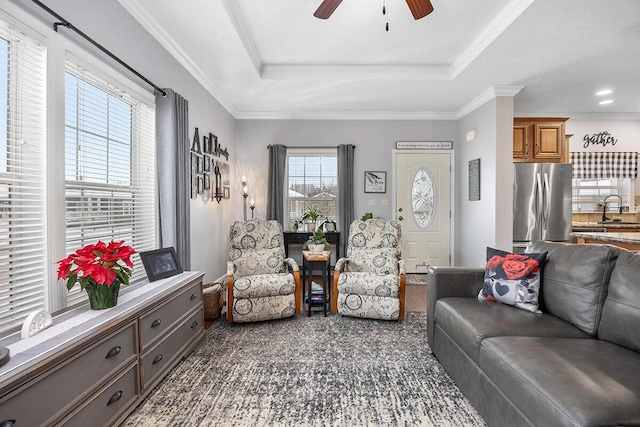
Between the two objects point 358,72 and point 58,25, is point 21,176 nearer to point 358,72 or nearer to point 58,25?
point 58,25

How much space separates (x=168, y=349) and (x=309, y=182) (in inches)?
137

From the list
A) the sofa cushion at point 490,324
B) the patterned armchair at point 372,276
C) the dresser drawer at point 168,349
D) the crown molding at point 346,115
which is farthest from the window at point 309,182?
the sofa cushion at point 490,324

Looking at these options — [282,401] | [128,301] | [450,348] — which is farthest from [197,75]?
[450,348]

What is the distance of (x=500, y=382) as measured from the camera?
1.46 meters

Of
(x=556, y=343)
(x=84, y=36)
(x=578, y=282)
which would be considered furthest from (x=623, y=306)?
(x=84, y=36)

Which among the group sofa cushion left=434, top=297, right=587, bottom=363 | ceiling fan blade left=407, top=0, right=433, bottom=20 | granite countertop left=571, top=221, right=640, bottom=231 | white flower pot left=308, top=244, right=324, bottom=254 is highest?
ceiling fan blade left=407, top=0, right=433, bottom=20

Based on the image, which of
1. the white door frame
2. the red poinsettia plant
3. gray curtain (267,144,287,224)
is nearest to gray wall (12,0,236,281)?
gray curtain (267,144,287,224)

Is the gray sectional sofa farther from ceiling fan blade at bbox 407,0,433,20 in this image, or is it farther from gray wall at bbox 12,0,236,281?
Answer: gray wall at bbox 12,0,236,281

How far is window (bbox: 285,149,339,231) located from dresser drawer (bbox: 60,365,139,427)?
3.56m

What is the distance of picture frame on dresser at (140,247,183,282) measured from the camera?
226 centimetres

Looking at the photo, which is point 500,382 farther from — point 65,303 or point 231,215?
point 231,215

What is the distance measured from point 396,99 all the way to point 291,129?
1.70 m

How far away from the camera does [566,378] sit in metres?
1.21

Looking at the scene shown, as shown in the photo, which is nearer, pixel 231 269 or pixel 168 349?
pixel 168 349
